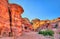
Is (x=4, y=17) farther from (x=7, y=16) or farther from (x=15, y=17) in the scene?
(x=15, y=17)

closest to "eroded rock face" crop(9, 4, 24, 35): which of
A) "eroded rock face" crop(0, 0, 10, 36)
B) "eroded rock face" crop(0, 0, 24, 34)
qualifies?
"eroded rock face" crop(0, 0, 24, 34)

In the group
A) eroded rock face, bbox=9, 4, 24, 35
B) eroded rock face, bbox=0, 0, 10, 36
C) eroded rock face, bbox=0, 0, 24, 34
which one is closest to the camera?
eroded rock face, bbox=0, 0, 10, 36

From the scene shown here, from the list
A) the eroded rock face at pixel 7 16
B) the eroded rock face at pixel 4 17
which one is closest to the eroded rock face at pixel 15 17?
the eroded rock face at pixel 7 16

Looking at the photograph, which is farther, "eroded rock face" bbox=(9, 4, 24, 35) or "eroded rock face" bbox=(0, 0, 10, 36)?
"eroded rock face" bbox=(9, 4, 24, 35)

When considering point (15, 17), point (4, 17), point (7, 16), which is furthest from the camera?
point (15, 17)

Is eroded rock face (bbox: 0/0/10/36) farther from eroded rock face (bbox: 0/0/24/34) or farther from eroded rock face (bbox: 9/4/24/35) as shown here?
eroded rock face (bbox: 9/4/24/35)

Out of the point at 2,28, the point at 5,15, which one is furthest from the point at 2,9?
the point at 2,28

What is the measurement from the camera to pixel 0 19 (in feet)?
76.1

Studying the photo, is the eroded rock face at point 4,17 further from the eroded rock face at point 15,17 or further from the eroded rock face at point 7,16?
the eroded rock face at point 15,17

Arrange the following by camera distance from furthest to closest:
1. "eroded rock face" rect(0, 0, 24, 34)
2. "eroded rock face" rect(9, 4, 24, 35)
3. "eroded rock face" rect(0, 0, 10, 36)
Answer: "eroded rock face" rect(9, 4, 24, 35), "eroded rock face" rect(0, 0, 24, 34), "eroded rock face" rect(0, 0, 10, 36)

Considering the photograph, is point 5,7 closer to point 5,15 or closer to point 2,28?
point 5,15

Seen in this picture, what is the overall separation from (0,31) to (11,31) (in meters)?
2.63

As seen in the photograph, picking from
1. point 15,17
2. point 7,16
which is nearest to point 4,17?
point 7,16

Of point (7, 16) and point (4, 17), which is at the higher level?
point (7, 16)
